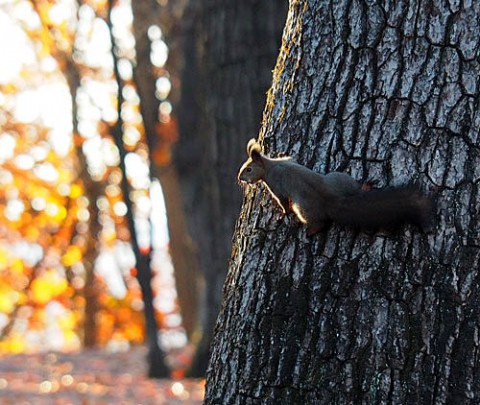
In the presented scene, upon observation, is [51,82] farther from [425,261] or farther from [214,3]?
[425,261]

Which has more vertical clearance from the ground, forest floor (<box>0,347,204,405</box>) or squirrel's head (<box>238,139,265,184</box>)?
squirrel's head (<box>238,139,265,184</box>)

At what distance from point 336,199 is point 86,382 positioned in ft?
22.3

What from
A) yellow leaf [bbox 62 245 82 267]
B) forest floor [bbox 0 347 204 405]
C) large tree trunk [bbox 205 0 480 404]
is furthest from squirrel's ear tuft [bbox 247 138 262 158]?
yellow leaf [bbox 62 245 82 267]

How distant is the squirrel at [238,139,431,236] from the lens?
10.1 feet

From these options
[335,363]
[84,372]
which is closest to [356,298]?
[335,363]

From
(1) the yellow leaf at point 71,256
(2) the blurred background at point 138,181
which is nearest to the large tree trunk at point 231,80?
(2) the blurred background at point 138,181

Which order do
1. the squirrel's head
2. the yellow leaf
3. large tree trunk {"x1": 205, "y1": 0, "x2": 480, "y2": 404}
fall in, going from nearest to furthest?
large tree trunk {"x1": 205, "y1": 0, "x2": 480, "y2": 404}
the squirrel's head
the yellow leaf

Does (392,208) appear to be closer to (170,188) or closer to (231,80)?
(231,80)

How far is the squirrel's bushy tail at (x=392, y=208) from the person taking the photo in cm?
306

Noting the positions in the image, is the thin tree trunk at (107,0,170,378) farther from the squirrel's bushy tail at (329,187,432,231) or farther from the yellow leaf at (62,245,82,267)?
the yellow leaf at (62,245,82,267)

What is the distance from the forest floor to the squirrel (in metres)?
5.12

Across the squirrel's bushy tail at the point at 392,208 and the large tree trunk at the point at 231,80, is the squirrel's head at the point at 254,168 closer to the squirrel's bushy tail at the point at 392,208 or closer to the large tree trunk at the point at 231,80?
the squirrel's bushy tail at the point at 392,208

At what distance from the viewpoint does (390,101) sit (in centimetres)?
320

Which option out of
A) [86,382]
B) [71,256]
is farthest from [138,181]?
[86,382]
